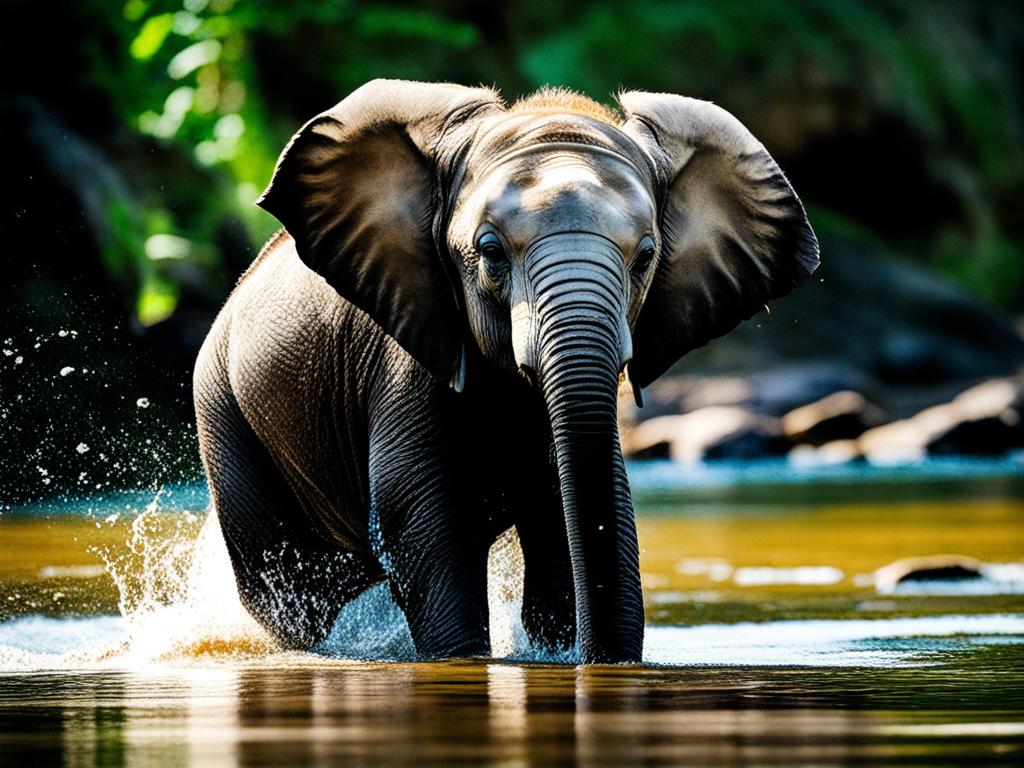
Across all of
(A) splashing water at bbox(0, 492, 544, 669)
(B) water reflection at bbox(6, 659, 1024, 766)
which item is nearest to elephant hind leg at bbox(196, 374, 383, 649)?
(A) splashing water at bbox(0, 492, 544, 669)

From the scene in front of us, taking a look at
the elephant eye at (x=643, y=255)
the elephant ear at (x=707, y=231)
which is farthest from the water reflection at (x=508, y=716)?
the elephant ear at (x=707, y=231)

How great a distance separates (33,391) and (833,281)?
65.1 feet

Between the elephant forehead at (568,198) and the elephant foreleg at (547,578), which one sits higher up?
the elephant forehead at (568,198)

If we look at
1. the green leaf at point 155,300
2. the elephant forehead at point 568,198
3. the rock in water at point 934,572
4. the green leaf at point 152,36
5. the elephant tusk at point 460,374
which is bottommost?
the rock in water at point 934,572

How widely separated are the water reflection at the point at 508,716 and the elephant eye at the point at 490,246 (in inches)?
54.0

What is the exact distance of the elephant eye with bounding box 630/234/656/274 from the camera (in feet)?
23.8

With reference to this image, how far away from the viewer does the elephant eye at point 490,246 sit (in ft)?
23.8

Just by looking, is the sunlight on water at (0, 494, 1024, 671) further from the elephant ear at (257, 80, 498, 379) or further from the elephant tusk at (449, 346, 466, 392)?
the elephant ear at (257, 80, 498, 379)

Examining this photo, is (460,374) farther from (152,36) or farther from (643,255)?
(152,36)

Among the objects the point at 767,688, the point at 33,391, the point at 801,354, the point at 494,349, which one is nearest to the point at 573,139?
the point at 494,349

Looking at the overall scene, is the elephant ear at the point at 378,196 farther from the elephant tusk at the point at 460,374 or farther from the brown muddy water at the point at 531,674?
the brown muddy water at the point at 531,674

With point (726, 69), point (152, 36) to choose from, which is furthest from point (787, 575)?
point (726, 69)

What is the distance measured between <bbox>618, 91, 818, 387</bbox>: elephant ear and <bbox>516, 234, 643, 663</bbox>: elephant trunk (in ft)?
2.72

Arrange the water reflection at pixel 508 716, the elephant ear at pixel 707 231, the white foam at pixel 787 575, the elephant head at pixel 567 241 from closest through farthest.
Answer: the water reflection at pixel 508 716 → the elephant head at pixel 567 241 → the elephant ear at pixel 707 231 → the white foam at pixel 787 575
